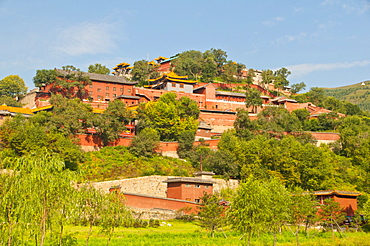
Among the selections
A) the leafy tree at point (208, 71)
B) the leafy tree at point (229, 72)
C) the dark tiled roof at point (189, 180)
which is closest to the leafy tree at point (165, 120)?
the dark tiled roof at point (189, 180)

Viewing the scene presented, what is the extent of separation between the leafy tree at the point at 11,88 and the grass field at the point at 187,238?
5462 cm

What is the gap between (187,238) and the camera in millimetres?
26891

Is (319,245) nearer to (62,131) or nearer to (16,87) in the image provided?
(62,131)

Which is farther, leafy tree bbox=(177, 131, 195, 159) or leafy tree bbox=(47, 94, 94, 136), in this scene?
leafy tree bbox=(177, 131, 195, 159)

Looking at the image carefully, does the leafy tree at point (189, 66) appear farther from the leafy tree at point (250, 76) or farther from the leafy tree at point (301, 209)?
the leafy tree at point (301, 209)

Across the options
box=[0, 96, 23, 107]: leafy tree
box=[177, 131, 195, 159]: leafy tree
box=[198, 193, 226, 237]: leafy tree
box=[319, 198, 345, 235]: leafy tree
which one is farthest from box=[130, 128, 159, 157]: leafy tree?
box=[0, 96, 23, 107]: leafy tree

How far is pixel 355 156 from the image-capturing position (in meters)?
52.0

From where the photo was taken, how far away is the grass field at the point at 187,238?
2522 cm

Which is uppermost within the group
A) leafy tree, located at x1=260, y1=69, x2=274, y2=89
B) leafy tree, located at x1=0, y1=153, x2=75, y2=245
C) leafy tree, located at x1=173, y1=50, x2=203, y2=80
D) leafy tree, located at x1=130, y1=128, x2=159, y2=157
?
leafy tree, located at x1=173, y1=50, x2=203, y2=80

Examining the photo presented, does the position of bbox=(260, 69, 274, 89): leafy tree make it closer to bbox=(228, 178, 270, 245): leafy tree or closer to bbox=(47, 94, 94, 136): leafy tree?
bbox=(47, 94, 94, 136): leafy tree

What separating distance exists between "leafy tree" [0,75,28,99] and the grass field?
5462 centimetres

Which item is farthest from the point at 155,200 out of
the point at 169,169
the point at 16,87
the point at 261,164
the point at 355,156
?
the point at 16,87

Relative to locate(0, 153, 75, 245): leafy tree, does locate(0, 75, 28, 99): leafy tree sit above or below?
above

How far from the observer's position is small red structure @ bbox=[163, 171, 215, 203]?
3969 cm
